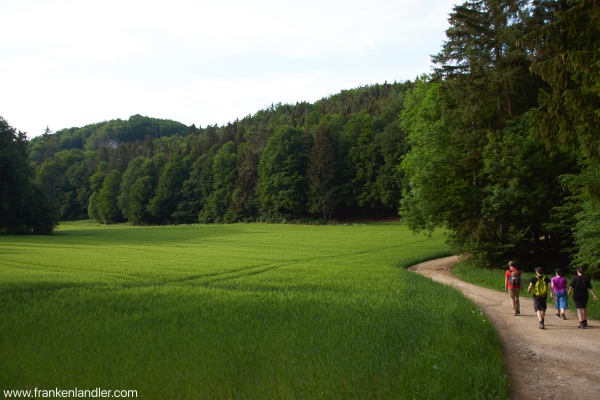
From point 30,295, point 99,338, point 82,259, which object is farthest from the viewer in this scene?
point 82,259

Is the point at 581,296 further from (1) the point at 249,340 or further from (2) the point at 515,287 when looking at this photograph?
(1) the point at 249,340

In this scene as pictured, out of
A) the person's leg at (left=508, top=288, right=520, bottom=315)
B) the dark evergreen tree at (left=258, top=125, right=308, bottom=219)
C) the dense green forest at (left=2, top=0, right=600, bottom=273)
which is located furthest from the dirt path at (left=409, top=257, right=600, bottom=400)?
the dark evergreen tree at (left=258, top=125, right=308, bottom=219)

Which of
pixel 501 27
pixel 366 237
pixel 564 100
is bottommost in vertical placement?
pixel 366 237

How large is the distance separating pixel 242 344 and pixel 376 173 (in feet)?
255

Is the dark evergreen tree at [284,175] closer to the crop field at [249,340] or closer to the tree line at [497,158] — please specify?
the tree line at [497,158]

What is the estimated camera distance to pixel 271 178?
89.1 meters

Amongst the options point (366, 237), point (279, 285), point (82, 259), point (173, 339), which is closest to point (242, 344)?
point (173, 339)

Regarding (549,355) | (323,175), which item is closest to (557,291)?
(549,355)

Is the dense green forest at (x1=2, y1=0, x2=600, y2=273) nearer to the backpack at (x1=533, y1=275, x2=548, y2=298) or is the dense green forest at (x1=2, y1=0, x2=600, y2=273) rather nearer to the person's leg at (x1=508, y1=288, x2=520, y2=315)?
the backpack at (x1=533, y1=275, x2=548, y2=298)

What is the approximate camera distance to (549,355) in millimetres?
9266

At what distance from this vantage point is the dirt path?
7375mm

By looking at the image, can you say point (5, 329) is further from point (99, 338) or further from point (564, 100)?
point (564, 100)

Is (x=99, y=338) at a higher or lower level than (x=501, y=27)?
lower

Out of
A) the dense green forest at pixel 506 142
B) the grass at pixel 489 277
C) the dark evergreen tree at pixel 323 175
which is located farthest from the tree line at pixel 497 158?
the dark evergreen tree at pixel 323 175
